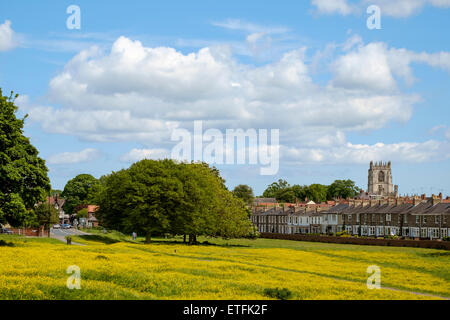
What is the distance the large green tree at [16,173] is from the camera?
5606 cm

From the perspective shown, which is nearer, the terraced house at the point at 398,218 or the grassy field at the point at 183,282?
the grassy field at the point at 183,282

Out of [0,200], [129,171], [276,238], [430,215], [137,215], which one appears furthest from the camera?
[276,238]

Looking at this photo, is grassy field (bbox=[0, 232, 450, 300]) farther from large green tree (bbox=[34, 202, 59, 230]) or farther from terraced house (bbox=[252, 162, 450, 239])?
terraced house (bbox=[252, 162, 450, 239])

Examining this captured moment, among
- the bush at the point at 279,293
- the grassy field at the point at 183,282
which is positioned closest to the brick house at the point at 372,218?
the grassy field at the point at 183,282

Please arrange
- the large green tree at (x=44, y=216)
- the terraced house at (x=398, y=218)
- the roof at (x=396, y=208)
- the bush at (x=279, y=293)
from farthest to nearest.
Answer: the roof at (x=396, y=208)
the terraced house at (x=398, y=218)
the large green tree at (x=44, y=216)
the bush at (x=279, y=293)

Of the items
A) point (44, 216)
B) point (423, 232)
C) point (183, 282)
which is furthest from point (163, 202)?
point (423, 232)

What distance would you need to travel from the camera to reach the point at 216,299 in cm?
2616

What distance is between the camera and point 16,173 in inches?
2217

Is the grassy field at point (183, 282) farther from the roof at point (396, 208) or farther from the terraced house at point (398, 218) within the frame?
the roof at point (396, 208)

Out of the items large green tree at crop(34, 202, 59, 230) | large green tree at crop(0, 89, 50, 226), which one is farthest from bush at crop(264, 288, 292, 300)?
large green tree at crop(34, 202, 59, 230)
